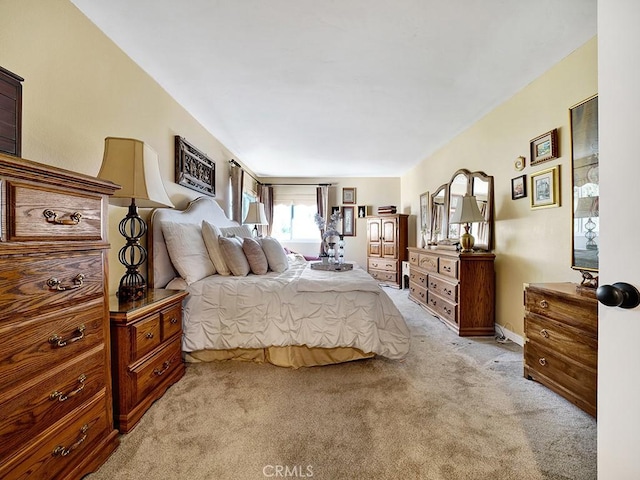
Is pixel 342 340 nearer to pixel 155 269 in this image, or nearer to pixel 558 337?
pixel 558 337

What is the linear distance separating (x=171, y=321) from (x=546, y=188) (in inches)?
126

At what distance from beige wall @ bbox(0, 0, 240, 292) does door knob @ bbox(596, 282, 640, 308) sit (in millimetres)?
2353

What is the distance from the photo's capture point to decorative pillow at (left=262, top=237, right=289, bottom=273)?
9.47 feet

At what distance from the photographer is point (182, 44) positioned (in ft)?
6.64

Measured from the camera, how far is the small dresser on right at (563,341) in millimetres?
1593

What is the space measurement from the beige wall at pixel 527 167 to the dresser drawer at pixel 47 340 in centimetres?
308

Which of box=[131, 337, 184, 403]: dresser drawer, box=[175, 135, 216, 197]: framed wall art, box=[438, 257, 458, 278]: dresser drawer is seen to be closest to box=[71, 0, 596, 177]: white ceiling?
box=[175, 135, 216, 197]: framed wall art

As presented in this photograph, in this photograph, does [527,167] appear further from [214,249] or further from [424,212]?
[214,249]

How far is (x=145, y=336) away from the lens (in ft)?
5.46

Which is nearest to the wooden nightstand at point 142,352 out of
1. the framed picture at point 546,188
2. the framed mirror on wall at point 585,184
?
the framed mirror on wall at point 585,184

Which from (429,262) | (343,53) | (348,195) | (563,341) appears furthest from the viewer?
(348,195)

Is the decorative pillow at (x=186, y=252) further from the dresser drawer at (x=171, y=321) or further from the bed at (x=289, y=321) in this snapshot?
the dresser drawer at (x=171, y=321)

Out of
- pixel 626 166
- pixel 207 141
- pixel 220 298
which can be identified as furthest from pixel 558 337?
pixel 207 141

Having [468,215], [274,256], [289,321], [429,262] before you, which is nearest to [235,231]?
[274,256]
